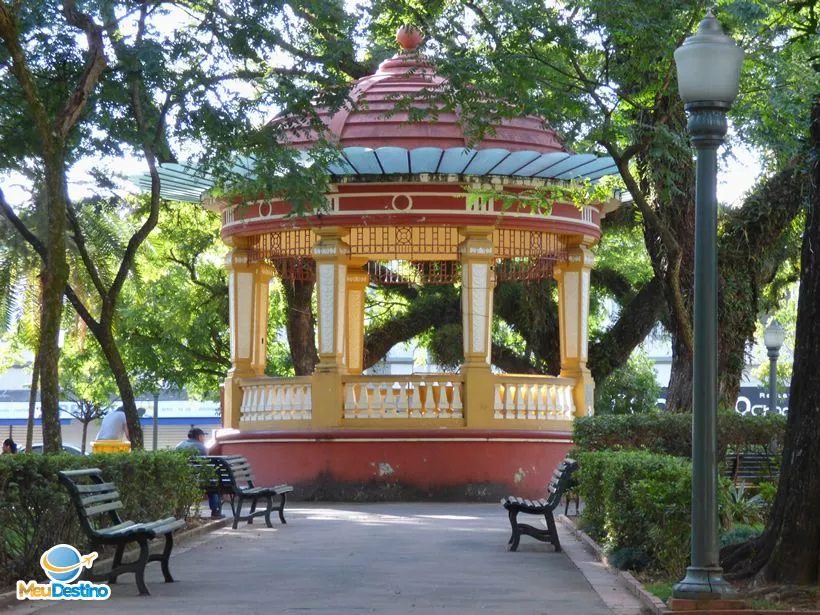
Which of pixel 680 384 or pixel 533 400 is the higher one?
pixel 680 384

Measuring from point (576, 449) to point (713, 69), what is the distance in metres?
8.69

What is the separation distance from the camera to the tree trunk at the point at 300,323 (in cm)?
3009

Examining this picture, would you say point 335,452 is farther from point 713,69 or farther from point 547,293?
point 713,69

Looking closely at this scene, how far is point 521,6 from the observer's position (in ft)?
51.3

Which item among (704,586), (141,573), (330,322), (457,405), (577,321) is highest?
(577,321)

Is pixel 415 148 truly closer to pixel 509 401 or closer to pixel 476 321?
pixel 476 321

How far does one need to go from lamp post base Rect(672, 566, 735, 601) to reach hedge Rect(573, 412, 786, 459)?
24.2 feet

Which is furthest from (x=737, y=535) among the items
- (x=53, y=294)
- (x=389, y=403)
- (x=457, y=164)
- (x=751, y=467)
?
(x=389, y=403)

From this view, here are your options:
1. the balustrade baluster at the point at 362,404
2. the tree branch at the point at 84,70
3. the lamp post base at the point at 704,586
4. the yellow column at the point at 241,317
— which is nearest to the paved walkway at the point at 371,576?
the lamp post base at the point at 704,586

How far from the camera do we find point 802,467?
10.3m

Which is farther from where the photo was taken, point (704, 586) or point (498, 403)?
point (498, 403)

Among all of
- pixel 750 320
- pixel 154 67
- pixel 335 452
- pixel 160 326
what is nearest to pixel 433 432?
pixel 335 452

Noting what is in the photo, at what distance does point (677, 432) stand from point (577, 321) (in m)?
8.12

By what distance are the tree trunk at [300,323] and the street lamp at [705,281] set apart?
20.5 metres
